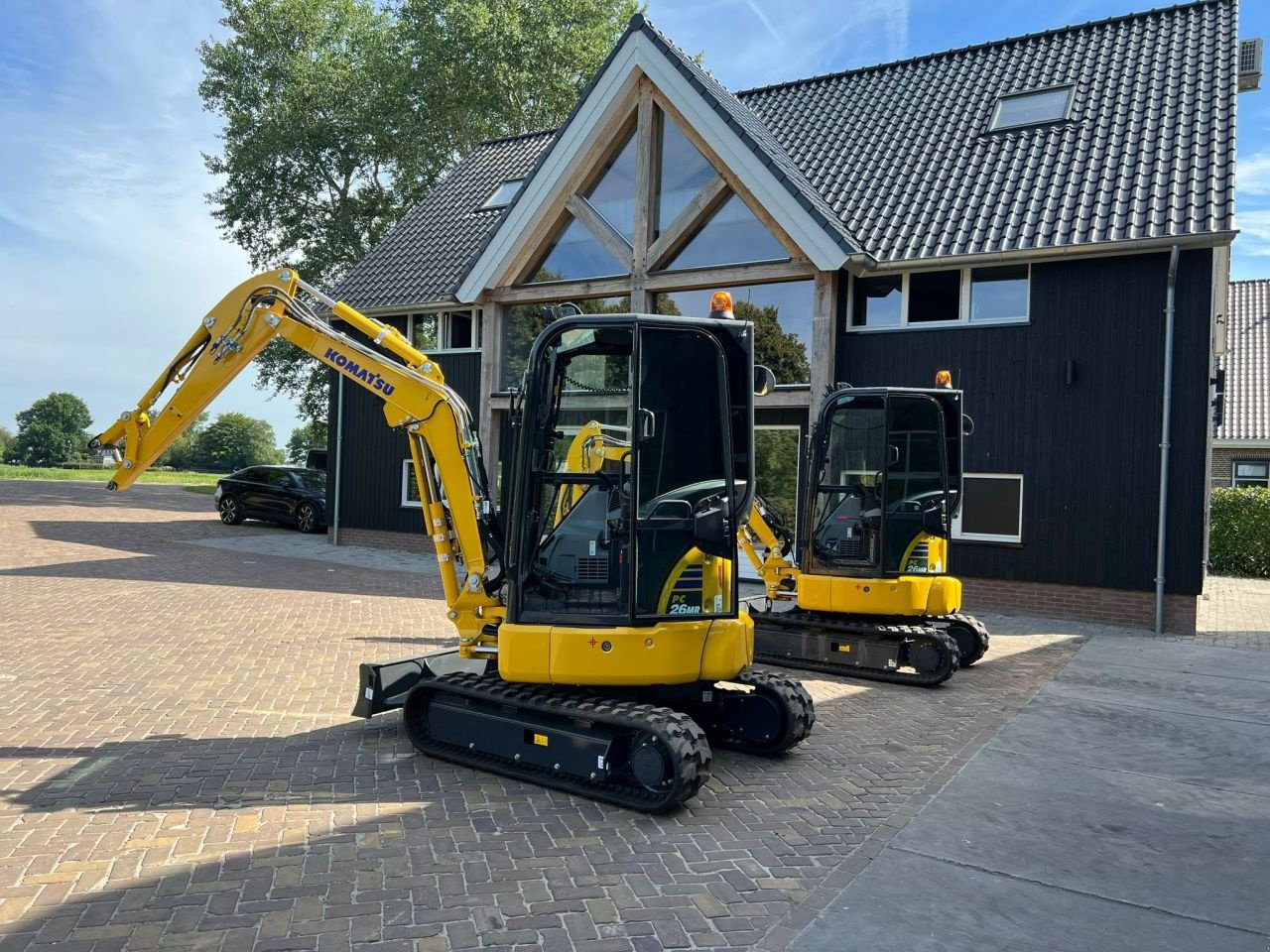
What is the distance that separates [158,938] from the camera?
356cm

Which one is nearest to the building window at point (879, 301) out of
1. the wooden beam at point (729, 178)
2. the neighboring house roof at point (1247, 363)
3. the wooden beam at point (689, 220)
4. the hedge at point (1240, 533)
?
the wooden beam at point (729, 178)

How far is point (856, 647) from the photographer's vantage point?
880cm

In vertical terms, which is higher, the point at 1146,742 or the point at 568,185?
the point at 568,185

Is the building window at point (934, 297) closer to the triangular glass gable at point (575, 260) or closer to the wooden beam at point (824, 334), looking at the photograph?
the wooden beam at point (824, 334)

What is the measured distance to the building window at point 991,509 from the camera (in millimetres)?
12938

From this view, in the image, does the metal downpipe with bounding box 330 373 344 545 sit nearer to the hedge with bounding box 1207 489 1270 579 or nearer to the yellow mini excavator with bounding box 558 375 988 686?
the yellow mini excavator with bounding box 558 375 988 686

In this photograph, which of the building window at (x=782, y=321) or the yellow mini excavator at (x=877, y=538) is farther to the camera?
the building window at (x=782, y=321)

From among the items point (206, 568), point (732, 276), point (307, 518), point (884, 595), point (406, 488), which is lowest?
point (206, 568)

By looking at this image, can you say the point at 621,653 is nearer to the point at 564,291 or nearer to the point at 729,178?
the point at 729,178

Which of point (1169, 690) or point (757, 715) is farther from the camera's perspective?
point (1169, 690)

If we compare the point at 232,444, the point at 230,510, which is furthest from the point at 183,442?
the point at 230,510

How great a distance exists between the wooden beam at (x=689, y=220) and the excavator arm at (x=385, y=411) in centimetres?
862

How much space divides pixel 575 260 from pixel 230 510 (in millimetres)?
12581

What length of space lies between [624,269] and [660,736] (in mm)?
11774
